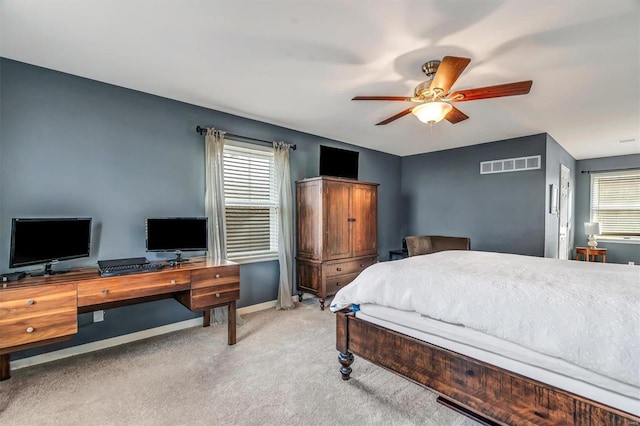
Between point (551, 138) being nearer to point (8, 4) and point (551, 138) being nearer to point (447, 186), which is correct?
point (447, 186)

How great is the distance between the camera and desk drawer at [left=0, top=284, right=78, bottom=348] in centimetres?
187

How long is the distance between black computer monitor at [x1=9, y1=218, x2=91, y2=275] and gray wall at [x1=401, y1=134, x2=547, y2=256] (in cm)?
531

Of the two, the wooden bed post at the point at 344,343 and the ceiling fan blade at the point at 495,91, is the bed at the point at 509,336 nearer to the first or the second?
the wooden bed post at the point at 344,343

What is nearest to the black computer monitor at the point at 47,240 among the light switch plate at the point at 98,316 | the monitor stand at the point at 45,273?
the monitor stand at the point at 45,273

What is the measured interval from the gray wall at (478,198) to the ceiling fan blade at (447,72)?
3275mm

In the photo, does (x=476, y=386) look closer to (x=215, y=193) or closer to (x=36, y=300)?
(x=36, y=300)

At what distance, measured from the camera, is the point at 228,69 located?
2.56 m

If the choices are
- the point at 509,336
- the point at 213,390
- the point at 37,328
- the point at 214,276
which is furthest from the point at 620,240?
the point at 37,328

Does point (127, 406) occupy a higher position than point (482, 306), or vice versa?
point (482, 306)

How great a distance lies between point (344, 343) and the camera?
7.49 ft

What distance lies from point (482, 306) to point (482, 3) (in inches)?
68.7

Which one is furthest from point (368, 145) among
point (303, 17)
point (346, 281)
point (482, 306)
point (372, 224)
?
point (482, 306)

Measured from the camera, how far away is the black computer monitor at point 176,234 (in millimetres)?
2846

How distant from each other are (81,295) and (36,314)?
0.25 metres
